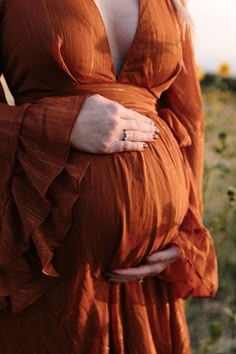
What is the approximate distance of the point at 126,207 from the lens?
4.85ft

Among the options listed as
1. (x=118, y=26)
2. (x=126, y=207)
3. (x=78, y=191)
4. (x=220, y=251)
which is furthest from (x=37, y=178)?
(x=220, y=251)

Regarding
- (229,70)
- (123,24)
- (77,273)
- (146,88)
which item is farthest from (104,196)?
(229,70)

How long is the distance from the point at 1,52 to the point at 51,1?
0.58 ft

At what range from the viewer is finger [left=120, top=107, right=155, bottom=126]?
1.50 m

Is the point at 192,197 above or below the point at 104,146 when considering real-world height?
below

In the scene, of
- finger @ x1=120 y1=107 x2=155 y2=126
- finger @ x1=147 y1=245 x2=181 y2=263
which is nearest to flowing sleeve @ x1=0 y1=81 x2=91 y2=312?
finger @ x1=120 y1=107 x2=155 y2=126

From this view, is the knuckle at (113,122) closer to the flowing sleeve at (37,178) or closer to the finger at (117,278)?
the flowing sleeve at (37,178)

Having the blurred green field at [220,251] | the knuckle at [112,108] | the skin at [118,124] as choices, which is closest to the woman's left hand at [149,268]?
the skin at [118,124]

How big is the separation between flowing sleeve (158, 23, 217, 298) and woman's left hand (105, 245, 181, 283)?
0.15ft

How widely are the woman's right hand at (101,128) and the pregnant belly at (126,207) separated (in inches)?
1.2

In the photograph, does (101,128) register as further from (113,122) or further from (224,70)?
(224,70)

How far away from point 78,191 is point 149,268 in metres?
0.31

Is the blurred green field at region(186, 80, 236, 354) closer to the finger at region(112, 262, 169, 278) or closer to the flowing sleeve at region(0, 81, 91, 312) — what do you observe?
the finger at region(112, 262, 169, 278)

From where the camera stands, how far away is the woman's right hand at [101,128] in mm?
1454
